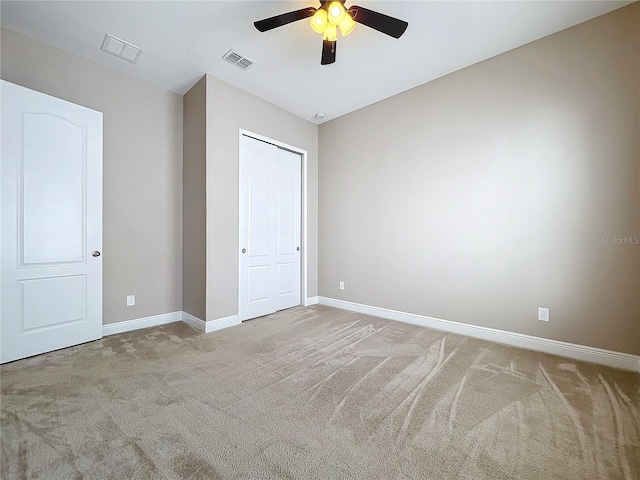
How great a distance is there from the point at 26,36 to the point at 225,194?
2.20 metres

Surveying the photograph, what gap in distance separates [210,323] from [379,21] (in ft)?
10.8

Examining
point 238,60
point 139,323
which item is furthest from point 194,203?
point 238,60

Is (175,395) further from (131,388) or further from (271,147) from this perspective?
(271,147)

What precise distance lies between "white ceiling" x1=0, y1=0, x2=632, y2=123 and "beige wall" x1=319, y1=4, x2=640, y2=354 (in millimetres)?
302

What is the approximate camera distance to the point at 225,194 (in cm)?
328

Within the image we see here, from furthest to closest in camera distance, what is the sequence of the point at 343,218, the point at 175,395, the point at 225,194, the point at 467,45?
the point at 343,218
the point at 225,194
the point at 467,45
the point at 175,395

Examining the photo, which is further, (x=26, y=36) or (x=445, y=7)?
(x=26, y=36)

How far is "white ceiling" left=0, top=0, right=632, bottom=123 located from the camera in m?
2.20

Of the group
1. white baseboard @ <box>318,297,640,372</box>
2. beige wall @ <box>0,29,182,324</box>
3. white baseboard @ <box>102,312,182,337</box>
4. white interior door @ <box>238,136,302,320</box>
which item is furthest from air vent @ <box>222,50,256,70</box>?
white baseboard @ <box>318,297,640,372</box>

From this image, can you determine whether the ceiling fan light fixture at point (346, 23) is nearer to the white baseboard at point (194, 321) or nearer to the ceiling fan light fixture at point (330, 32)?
the ceiling fan light fixture at point (330, 32)

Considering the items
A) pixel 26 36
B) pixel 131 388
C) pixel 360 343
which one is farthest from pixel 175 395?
pixel 26 36

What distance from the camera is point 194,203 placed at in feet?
11.0

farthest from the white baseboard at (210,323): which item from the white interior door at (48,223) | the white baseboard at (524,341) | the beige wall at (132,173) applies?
the white baseboard at (524,341)

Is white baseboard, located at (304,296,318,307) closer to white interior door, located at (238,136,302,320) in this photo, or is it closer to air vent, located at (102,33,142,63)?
white interior door, located at (238,136,302,320)
